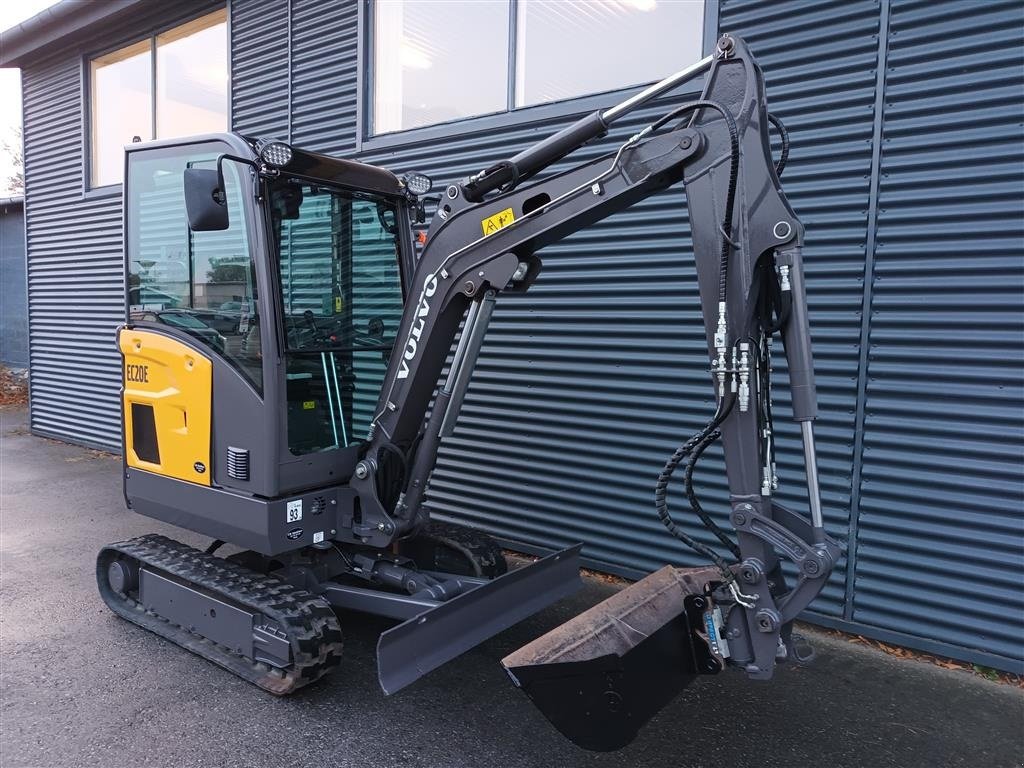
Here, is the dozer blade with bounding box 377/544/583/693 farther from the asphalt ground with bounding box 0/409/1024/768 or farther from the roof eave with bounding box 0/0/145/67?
the roof eave with bounding box 0/0/145/67

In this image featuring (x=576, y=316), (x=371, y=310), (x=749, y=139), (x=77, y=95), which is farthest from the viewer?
(x=77, y=95)

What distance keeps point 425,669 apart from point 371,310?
205 cm

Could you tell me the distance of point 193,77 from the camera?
836 centimetres

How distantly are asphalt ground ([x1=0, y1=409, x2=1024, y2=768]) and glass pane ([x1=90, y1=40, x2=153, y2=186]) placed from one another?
6.76 meters

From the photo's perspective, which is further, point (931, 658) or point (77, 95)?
point (77, 95)

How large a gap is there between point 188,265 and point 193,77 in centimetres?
565

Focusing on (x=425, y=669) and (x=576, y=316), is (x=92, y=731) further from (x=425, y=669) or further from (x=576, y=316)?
(x=576, y=316)

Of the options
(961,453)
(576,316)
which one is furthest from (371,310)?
(961,453)

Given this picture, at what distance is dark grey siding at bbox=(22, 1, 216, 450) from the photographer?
9047mm

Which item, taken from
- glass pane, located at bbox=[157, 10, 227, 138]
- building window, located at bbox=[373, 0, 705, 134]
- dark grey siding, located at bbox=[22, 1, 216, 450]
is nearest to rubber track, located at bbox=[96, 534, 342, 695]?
building window, located at bbox=[373, 0, 705, 134]

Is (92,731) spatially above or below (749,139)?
below

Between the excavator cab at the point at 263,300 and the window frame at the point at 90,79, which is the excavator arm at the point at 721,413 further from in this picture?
→ the window frame at the point at 90,79

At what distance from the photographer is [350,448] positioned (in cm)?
397

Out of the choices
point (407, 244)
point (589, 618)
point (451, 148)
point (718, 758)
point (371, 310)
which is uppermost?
point (451, 148)
